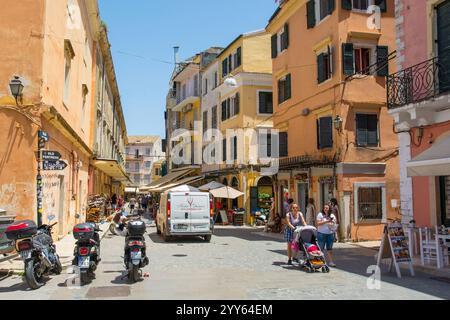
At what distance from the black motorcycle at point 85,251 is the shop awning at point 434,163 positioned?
797 centimetres

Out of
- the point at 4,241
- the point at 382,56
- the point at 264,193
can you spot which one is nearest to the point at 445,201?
the point at 382,56

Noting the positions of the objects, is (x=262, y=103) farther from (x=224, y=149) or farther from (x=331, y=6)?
(x=331, y=6)

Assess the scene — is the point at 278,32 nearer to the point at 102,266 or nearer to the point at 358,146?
the point at 358,146

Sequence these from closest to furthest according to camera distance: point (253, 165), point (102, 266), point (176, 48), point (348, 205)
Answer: point (102, 266), point (348, 205), point (253, 165), point (176, 48)

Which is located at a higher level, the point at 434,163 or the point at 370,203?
the point at 434,163

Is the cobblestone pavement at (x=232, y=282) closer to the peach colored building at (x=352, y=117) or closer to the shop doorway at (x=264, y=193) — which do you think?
the peach colored building at (x=352, y=117)

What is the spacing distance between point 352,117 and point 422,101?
648cm

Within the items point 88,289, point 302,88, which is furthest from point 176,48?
point 88,289

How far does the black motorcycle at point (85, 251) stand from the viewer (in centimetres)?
897

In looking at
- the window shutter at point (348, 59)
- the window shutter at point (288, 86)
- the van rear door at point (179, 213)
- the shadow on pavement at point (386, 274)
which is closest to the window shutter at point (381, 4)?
the window shutter at point (348, 59)

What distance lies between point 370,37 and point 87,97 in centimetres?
1425

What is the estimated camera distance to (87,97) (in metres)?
24.0

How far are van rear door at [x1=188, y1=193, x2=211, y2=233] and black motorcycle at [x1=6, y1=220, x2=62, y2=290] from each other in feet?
26.7

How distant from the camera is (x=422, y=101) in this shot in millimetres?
12305
